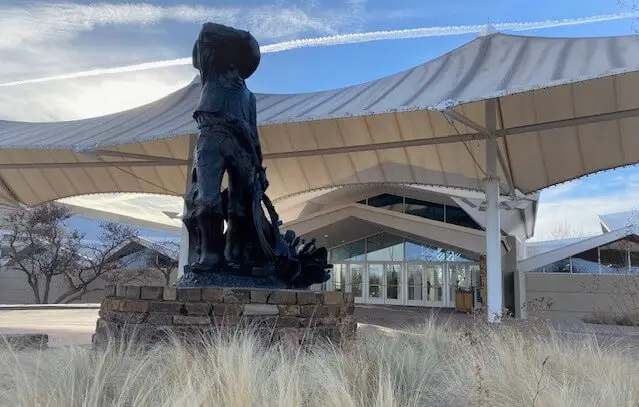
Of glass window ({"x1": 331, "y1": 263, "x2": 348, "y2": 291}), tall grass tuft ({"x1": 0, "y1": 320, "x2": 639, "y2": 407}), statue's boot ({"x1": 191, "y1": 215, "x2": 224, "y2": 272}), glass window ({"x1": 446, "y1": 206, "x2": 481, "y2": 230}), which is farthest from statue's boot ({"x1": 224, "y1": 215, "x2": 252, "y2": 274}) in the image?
glass window ({"x1": 331, "y1": 263, "x2": 348, "y2": 291})

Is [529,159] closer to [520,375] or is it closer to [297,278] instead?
[297,278]

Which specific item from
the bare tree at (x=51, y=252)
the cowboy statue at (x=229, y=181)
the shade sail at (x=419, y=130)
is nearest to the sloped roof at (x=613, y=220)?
the shade sail at (x=419, y=130)

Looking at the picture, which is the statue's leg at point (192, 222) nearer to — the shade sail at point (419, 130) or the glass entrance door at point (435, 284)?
the shade sail at point (419, 130)

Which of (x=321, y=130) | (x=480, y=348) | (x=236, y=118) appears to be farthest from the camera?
(x=321, y=130)

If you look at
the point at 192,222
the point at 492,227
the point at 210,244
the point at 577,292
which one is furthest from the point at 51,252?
the point at 577,292

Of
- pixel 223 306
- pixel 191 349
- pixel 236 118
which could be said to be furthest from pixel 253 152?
pixel 191 349

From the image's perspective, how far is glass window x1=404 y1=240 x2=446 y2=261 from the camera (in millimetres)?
33969

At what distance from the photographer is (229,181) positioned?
7355mm

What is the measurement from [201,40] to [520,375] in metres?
5.39

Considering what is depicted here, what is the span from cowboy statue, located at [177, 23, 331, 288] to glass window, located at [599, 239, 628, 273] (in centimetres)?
2499

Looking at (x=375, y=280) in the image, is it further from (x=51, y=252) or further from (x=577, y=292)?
(x=51, y=252)

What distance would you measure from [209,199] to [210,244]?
600 millimetres

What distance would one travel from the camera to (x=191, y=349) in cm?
533

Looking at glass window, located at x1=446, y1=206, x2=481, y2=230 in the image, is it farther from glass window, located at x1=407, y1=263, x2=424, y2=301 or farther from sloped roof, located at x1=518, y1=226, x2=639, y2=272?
glass window, located at x1=407, y1=263, x2=424, y2=301
